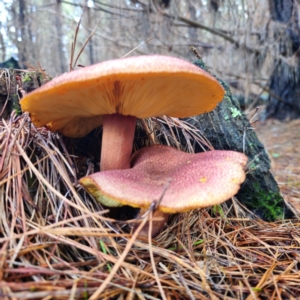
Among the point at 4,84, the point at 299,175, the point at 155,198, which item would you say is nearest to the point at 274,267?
the point at 155,198

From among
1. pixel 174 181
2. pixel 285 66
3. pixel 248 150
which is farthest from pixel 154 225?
pixel 285 66

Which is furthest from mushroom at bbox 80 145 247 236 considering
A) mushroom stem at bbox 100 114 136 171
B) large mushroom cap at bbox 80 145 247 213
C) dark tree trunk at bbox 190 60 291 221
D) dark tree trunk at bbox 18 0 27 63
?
dark tree trunk at bbox 18 0 27 63

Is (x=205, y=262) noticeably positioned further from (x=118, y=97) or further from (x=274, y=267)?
(x=118, y=97)

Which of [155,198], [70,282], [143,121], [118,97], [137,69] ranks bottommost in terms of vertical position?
[70,282]

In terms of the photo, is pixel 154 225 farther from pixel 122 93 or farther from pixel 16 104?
pixel 16 104

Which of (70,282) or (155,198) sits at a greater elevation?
(155,198)

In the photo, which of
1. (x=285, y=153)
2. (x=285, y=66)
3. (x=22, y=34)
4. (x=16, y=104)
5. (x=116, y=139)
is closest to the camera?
(x=116, y=139)
